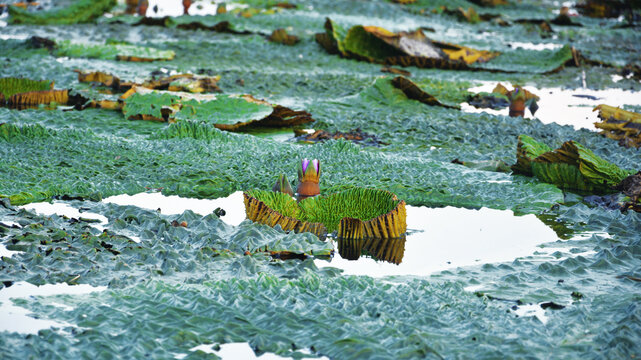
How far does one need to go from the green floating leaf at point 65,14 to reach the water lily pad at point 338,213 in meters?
5.41

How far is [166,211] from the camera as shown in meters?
2.24

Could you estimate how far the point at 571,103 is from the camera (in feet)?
14.9

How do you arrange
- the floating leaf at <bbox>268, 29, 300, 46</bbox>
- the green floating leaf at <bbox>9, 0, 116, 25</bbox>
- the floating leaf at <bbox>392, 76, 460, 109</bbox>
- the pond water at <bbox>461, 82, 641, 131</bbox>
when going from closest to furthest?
the pond water at <bbox>461, 82, 641, 131</bbox>, the floating leaf at <bbox>392, 76, 460, 109</bbox>, the floating leaf at <bbox>268, 29, 300, 46</bbox>, the green floating leaf at <bbox>9, 0, 116, 25</bbox>

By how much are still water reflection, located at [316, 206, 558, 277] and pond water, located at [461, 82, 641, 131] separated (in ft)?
5.53

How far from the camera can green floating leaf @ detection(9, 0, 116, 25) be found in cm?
682

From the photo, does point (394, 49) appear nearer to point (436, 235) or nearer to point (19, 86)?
point (19, 86)

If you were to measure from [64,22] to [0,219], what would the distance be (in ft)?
17.5

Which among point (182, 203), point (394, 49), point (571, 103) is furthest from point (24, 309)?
point (394, 49)

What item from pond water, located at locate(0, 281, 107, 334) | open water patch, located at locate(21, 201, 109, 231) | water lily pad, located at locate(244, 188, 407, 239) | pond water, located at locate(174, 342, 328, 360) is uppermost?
pond water, located at locate(174, 342, 328, 360)

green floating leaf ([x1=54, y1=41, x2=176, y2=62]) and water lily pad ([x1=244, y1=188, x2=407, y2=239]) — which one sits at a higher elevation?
water lily pad ([x1=244, y1=188, x2=407, y2=239])

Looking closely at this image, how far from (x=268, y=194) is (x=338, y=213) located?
0.67 feet

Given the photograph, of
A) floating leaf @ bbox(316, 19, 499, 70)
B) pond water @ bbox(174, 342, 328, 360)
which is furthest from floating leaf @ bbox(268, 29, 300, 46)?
pond water @ bbox(174, 342, 328, 360)

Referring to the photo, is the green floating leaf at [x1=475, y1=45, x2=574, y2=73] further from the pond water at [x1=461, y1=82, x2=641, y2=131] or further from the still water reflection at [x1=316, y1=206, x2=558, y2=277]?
the still water reflection at [x1=316, y1=206, x2=558, y2=277]

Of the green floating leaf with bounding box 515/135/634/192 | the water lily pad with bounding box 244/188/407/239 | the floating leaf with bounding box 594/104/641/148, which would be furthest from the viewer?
the floating leaf with bounding box 594/104/641/148
